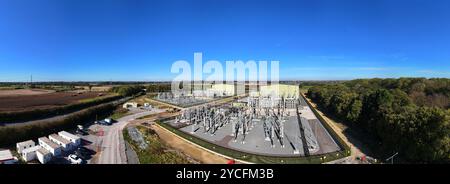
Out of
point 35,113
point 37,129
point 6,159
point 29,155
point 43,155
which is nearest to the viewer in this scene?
point 6,159

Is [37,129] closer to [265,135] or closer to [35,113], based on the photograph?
[35,113]

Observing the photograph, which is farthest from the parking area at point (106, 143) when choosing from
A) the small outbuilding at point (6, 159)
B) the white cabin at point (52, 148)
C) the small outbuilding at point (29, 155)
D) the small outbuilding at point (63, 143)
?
the small outbuilding at point (6, 159)

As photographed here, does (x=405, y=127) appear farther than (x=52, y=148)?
Yes

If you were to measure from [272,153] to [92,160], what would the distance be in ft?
21.3

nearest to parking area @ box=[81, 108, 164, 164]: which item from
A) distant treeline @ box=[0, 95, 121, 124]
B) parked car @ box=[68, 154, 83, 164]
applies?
parked car @ box=[68, 154, 83, 164]

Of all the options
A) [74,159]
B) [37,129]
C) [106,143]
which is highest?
[37,129]

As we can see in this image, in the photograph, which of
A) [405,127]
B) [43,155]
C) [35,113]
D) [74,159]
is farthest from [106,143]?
[405,127]

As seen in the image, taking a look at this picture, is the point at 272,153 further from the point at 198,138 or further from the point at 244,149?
the point at 198,138

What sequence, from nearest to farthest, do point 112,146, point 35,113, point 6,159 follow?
point 6,159 < point 112,146 < point 35,113

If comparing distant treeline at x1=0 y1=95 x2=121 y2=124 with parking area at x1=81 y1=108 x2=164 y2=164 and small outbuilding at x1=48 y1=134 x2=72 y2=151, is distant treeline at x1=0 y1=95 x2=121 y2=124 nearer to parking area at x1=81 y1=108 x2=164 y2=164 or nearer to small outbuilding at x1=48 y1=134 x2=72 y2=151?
parking area at x1=81 y1=108 x2=164 y2=164

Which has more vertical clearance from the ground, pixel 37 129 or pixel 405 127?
pixel 405 127

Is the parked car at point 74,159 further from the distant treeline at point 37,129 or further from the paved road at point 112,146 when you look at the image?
the distant treeline at point 37,129

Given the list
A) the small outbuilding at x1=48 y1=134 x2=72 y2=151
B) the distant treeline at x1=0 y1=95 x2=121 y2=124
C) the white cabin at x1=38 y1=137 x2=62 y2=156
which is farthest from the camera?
the distant treeline at x1=0 y1=95 x2=121 y2=124

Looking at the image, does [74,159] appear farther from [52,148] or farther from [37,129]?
[37,129]
